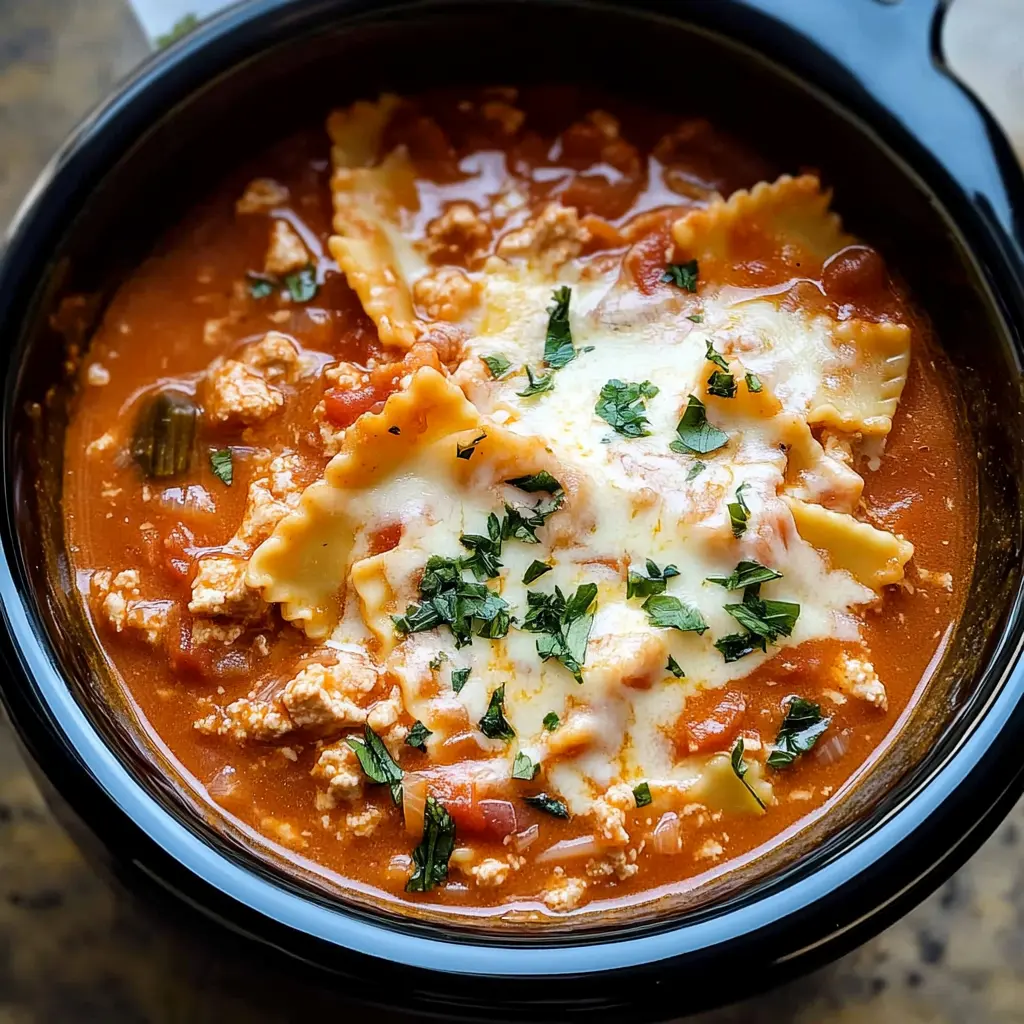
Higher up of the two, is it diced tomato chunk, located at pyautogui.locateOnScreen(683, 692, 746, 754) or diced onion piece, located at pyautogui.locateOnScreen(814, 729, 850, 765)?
diced tomato chunk, located at pyautogui.locateOnScreen(683, 692, 746, 754)

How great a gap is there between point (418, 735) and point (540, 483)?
71cm

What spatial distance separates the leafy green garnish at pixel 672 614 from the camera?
302cm

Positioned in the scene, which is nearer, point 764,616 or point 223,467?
point 764,616

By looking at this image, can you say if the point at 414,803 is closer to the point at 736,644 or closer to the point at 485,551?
the point at 485,551

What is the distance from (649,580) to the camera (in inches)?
120

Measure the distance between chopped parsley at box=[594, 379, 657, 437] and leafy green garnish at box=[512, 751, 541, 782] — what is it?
2.91ft

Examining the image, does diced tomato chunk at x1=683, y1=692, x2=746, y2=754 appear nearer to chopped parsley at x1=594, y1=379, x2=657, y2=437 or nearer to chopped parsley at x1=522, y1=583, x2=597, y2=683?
chopped parsley at x1=522, y1=583, x2=597, y2=683

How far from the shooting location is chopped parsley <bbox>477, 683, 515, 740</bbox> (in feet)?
9.85

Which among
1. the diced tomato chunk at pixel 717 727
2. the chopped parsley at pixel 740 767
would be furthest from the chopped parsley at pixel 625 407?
the chopped parsley at pixel 740 767

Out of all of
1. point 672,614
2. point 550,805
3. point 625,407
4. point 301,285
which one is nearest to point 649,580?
point 672,614

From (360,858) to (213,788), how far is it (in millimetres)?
423

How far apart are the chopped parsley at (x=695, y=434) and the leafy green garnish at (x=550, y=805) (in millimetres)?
956

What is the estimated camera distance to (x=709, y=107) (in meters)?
3.65

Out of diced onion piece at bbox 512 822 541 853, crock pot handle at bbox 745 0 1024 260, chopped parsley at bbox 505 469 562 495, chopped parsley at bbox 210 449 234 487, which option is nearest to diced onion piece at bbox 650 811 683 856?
diced onion piece at bbox 512 822 541 853
